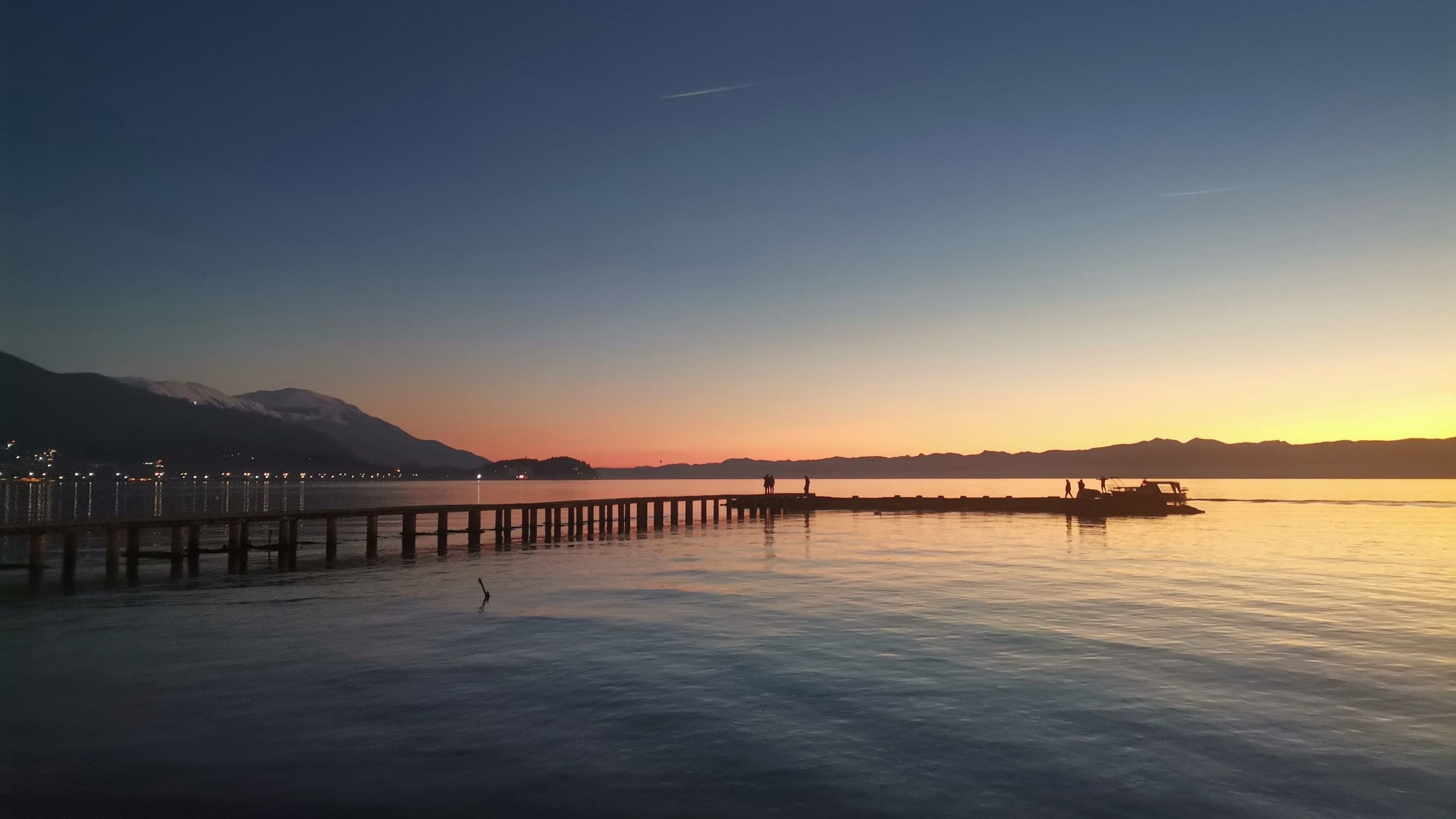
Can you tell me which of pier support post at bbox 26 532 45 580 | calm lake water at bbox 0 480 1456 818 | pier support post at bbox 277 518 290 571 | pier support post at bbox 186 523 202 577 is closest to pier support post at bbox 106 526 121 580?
calm lake water at bbox 0 480 1456 818

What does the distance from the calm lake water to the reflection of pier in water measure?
10.2ft

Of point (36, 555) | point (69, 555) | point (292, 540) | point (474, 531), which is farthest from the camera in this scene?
point (474, 531)

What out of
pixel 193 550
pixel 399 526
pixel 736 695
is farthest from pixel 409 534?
pixel 736 695

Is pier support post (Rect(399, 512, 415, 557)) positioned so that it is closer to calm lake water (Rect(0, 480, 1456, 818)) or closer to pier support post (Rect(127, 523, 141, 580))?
pier support post (Rect(127, 523, 141, 580))

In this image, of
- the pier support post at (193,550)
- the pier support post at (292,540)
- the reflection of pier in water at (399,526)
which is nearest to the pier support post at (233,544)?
the reflection of pier in water at (399,526)

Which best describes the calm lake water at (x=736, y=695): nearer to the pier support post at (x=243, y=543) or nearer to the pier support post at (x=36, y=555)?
the pier support post at (x=36, y=555)

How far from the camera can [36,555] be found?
106 feet

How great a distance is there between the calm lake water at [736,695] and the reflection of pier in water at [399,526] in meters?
3.12

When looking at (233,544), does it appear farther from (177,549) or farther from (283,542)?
(283,542)

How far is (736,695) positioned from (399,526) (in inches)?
2559

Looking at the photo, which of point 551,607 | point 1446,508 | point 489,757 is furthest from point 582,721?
point 1446,508

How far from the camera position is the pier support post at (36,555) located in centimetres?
3186

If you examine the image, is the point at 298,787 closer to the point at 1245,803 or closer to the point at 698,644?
the point at 698,644

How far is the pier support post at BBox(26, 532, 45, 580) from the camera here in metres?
31.9
